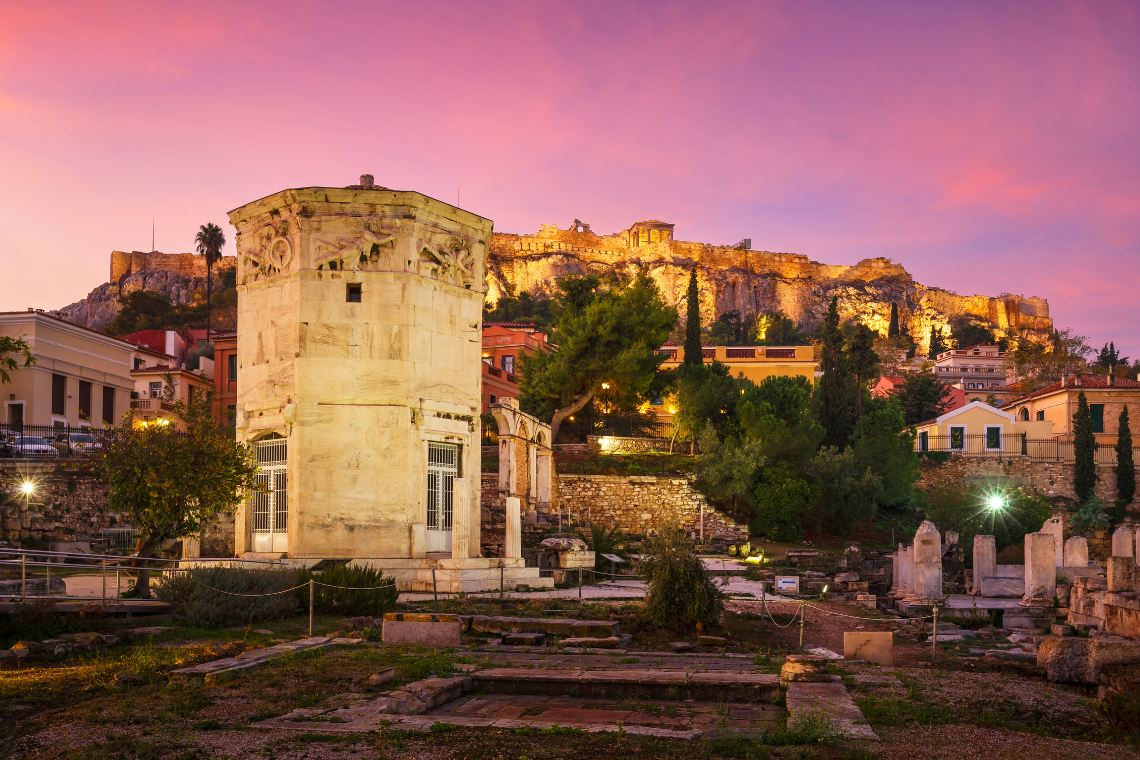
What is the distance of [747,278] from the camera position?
448 ft

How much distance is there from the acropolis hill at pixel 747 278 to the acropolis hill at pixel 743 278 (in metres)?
0.15

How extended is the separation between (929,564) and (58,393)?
35520 millimetres

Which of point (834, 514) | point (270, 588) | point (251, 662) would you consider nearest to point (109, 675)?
point (251, 662)

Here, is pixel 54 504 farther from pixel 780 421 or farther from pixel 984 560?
pixel 984 560

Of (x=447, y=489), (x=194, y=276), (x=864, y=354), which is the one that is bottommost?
(x=447, y=489)

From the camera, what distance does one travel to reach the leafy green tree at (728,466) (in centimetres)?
3459

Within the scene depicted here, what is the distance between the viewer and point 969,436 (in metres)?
50.6

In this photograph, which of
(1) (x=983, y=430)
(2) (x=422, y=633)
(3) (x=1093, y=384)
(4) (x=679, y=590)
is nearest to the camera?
(2) (x=422, y=633)

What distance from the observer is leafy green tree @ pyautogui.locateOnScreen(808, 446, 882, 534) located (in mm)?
36688

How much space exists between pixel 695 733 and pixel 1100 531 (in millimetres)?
40518

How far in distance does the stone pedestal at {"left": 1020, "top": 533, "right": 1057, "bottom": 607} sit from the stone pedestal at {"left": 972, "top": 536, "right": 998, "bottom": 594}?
12.3 ft

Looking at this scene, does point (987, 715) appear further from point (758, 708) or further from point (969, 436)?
point (969, 436)

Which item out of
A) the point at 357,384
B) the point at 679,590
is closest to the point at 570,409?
the point at 357,384

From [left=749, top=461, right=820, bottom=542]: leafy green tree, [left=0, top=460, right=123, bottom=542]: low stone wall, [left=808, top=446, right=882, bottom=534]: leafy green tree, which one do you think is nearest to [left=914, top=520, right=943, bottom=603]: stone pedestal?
[left=749, top=461, right=820, bottom=542]: leafy green tree
